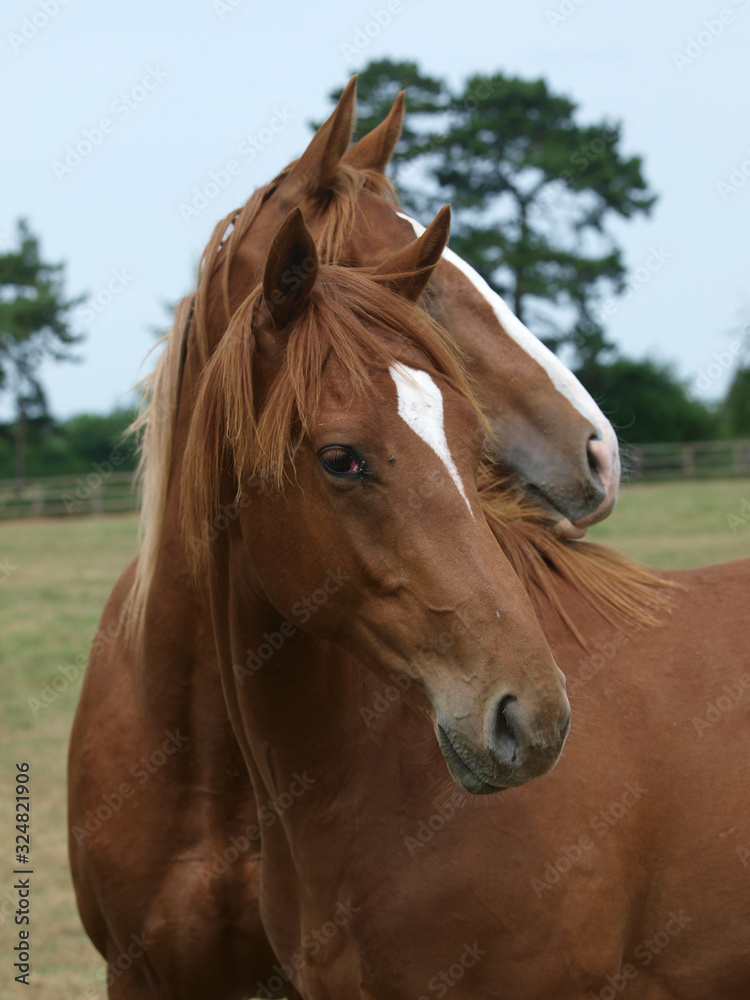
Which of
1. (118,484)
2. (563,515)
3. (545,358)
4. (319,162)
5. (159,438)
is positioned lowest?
(118,484)

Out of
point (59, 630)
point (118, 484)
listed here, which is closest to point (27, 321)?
point (118, 484)

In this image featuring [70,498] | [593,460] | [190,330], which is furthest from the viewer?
[70,498]

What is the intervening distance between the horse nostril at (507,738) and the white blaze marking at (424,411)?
1.25ft

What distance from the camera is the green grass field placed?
4.55 metres

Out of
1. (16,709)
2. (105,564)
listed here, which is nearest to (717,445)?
(105,564)

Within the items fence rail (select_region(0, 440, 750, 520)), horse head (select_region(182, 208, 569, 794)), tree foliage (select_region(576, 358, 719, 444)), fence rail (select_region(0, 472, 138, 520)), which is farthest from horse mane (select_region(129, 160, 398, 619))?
tree foliage (select_region(576, 358, 719, 444))

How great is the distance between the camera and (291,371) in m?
1.89

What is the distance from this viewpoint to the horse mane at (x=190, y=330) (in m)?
2.85

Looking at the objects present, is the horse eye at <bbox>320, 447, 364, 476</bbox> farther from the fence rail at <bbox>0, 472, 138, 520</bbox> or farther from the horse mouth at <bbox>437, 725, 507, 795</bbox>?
the fence rail at <bbox>0, 472, 138, 520</bbox>

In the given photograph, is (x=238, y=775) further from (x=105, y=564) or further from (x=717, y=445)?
(x=717, y=445)

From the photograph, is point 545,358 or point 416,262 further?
point 545,358

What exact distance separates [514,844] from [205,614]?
1.16m

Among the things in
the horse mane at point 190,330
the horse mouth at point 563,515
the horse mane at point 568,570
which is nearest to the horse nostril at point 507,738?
the horse mane at point 568,570

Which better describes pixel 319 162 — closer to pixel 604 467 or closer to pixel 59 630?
pixel 604 467
